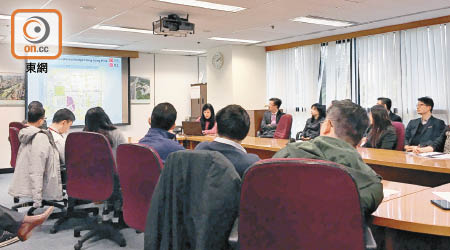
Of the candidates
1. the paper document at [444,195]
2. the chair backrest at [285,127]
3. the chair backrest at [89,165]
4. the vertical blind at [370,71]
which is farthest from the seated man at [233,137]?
the vertical blind at [370,71]

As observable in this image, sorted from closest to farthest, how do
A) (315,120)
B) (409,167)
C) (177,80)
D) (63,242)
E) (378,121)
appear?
1. (409,167)
2. (63,242)
3. (378,121)
4. (315,120)
5. (177,80)

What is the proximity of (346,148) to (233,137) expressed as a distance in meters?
0.70

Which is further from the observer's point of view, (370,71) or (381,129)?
(370,71)

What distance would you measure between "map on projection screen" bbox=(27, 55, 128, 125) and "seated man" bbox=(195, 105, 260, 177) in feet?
23.3

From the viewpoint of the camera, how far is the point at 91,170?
3.41 metres

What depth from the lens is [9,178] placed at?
7.36 m

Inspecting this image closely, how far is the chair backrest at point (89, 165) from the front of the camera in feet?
10.9

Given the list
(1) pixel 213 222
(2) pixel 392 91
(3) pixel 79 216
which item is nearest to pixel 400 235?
(1) pixel 213 222

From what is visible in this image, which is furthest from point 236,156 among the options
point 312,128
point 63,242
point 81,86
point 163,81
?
point 163,81

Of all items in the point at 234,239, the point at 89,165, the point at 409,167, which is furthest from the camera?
the point at 89,165

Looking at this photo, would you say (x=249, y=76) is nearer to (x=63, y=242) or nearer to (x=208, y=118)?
(x=208, y=118)

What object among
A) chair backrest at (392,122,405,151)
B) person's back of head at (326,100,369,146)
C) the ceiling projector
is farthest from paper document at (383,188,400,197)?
the ceiling projector

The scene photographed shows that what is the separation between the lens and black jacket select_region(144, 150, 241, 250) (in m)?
1.69

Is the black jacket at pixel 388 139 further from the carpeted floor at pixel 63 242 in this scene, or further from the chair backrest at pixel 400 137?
the carpeted floor at pixel 63 242
